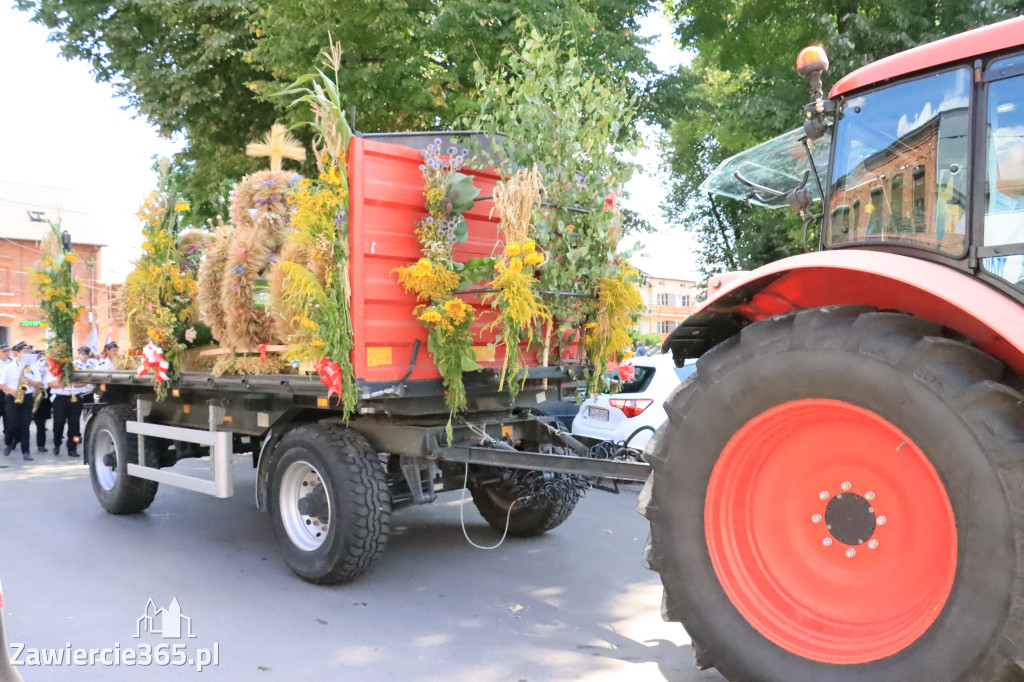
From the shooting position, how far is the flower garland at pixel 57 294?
795 cm

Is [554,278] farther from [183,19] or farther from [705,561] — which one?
[183,19]

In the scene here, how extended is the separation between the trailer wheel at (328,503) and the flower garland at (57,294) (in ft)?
13.7

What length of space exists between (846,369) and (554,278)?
7.66ft

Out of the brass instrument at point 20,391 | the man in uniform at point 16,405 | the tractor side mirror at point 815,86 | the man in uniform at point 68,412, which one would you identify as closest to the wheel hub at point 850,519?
the tractor side mirror at point 815,86

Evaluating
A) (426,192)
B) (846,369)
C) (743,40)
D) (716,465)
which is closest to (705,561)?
(716,465)

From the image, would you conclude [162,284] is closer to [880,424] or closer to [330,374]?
[330,374]

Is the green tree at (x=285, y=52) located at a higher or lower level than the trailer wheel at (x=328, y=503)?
higher

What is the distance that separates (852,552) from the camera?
2.87 m

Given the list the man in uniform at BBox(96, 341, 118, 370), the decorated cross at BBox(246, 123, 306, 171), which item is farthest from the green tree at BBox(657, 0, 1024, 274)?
the man in uniform at BBox(96, 341, 118, 370)

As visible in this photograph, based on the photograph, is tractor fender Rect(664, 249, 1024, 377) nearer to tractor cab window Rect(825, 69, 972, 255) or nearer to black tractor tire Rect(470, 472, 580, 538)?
tractor cab window Rect(825, 69, 972, 255)

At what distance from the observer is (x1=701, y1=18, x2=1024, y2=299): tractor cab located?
9.10ft

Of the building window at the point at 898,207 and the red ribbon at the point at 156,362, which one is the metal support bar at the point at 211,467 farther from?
the building window at the point at 898,207

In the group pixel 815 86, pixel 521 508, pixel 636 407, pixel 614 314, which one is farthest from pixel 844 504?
pixel 636 407

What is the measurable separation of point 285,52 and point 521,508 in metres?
7.10
